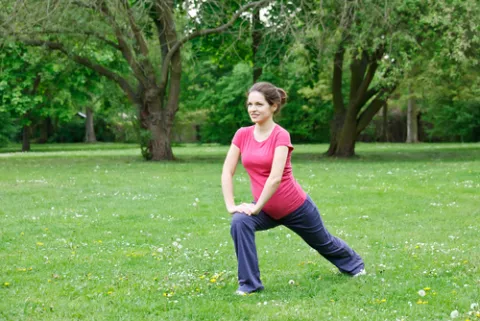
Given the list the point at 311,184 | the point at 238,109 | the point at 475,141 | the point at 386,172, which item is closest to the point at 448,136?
the point at 475,141

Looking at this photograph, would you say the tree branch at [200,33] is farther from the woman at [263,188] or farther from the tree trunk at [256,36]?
the woman at [263,188]

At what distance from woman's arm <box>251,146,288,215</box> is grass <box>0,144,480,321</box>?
90cm

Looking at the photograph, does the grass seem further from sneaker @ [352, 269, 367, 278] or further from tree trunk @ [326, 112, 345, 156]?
tree trunk @ [326, 112, 345, 156]

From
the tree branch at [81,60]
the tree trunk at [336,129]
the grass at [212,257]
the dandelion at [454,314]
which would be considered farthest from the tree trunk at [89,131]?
the dandelion at [454,314]

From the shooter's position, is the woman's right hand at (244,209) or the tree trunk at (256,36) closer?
the woman's right hand at (244,209)

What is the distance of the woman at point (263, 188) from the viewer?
20.9 feet

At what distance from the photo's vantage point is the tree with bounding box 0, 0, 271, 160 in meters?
23.3

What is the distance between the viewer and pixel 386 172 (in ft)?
68.2

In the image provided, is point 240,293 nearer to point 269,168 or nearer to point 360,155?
point 269,168

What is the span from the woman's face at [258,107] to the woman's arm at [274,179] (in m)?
0.34

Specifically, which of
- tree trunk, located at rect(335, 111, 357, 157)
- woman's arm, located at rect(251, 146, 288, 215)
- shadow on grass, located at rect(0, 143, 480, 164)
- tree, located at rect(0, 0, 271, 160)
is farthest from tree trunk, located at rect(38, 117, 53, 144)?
woman's arm, located at rect(251, 146, 288, 215)

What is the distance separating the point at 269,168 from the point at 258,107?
59 centimetres

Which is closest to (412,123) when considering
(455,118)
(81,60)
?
(455,118)

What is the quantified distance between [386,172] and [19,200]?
11.1 metres
